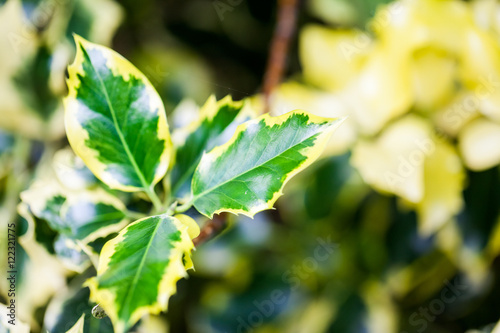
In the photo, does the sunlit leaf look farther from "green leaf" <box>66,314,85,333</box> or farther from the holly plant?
"green leaf" <box>66,314,85,333</box>

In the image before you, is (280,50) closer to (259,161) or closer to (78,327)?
(259,161)

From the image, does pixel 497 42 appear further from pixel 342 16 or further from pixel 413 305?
pixel 413 305

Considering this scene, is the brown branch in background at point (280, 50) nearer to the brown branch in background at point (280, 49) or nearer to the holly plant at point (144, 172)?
the brown branch in background at point (280, 49)

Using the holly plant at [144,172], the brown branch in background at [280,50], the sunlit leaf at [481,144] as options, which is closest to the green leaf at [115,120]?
the holly plant at [144,172]

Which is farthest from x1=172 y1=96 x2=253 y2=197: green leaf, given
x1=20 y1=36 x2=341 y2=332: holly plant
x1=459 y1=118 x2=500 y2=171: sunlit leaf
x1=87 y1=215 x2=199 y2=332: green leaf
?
x1=459 y1=118 x2=500 y2=171: sunlit leaf

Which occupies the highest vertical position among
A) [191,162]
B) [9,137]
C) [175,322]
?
[191,162]

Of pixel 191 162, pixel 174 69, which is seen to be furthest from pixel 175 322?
pixel 174 69

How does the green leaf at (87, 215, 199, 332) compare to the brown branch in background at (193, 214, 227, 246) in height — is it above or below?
above
